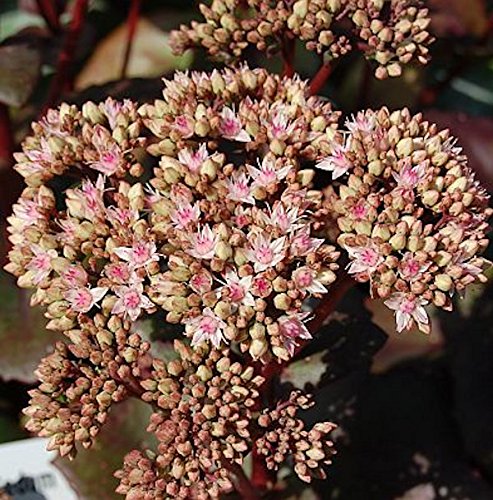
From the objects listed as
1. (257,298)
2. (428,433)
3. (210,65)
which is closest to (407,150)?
(257,298)

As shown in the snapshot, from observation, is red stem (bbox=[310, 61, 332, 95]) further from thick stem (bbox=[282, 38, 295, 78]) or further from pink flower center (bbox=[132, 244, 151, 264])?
pink flower center (bbox=[132, 244, 151, 264])

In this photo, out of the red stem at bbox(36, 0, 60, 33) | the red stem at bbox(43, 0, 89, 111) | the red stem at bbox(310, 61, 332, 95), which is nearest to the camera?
the red stem at bbox(310, 61, 332, 95)

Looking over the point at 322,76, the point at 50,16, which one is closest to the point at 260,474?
the point at 322,76

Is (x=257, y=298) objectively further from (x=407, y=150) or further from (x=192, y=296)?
(x=407, y=150)

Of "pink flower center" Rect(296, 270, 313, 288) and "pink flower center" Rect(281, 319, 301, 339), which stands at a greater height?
"pink flower center" Rect(296, 270, 313, 288)

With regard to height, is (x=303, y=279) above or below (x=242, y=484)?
above

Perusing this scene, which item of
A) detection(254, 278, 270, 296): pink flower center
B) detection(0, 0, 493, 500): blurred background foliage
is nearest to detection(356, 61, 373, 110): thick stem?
detection(0, 0, 493, 500): blurred background foliage

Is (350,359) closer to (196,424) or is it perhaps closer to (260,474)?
(260,474)
